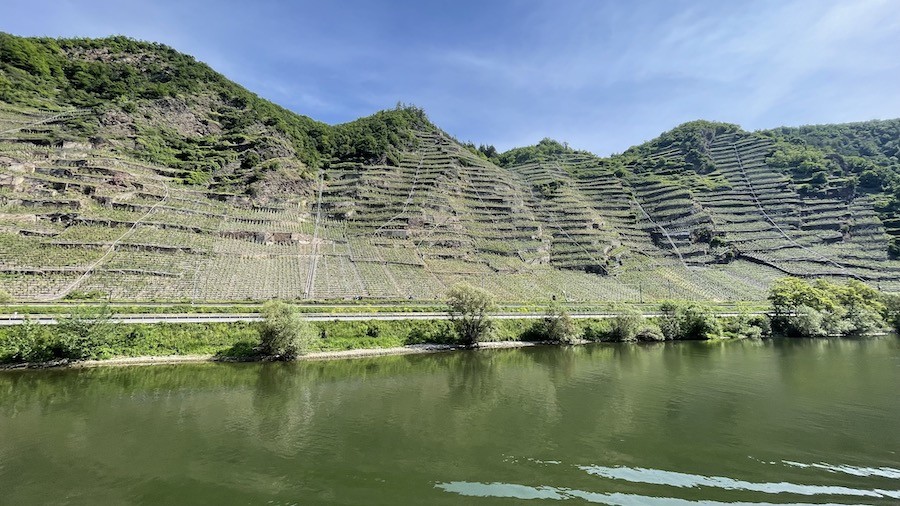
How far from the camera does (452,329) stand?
190ft

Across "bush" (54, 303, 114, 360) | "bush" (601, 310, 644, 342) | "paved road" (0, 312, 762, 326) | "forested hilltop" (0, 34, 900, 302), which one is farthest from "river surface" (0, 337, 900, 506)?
"forested hilltop" (0, 34, 900, 302)

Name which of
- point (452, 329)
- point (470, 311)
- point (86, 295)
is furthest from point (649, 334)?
point (86, 295)

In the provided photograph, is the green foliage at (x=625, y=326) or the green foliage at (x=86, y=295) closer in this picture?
the green foliage at (x=86, y=295)

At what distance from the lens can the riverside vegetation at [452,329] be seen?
38.3 m

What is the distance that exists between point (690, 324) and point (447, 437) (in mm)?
59490

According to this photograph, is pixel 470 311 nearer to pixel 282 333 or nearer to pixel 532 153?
pixel 282 333

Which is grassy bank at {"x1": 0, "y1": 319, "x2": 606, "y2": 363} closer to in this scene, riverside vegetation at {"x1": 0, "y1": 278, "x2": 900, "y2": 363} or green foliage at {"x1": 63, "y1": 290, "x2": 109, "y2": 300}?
riverside vegetation at {"x1": 0, "y1": 278, "x2": 900, "y2": 363}

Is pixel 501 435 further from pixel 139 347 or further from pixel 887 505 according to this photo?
pixel 139 347

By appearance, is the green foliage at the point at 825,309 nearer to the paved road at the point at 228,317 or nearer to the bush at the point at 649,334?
the bush at the point at 649,334

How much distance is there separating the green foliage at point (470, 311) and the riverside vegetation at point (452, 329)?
137mm

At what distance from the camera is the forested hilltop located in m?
63.7

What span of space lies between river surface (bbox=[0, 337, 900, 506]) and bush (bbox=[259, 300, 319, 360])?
519 centimetres

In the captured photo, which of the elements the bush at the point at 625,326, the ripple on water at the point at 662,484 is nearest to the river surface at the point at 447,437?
the ripple on water at the point at 662,484

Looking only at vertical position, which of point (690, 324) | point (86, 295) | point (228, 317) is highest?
point (86, 295)
